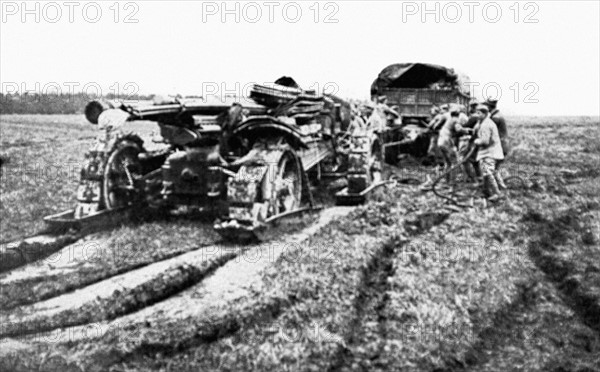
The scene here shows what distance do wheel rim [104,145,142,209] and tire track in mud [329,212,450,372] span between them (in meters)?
3.80

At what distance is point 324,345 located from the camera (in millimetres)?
4633

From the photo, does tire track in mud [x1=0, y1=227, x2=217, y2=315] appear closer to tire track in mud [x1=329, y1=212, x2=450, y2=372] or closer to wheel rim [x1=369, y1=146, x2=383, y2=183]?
tire track in mud [x1=329, y1=212, x2=450, y2=372]

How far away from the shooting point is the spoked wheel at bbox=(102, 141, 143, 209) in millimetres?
8531

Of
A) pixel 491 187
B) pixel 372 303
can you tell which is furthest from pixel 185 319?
pixel 491 187

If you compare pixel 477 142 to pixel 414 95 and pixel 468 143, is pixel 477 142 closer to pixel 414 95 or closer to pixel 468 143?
pixel 468 143

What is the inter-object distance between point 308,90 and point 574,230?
4570 millimetres

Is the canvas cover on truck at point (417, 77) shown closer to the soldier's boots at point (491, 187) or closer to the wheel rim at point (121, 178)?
the soldier's boots at point (491, 187)

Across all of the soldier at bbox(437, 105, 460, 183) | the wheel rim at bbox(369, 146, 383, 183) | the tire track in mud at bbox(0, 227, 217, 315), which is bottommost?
the tire track in mud at bbox(0, 227, 217, 315)

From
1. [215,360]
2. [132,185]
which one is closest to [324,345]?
[215,360]

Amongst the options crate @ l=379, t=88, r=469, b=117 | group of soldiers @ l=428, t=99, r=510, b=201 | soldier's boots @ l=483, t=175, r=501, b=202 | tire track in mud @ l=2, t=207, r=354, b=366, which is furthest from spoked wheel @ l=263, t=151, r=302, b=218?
crate @ l=379, t=88, r=469, b=117

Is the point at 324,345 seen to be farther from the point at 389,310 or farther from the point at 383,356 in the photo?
the point at 389,310

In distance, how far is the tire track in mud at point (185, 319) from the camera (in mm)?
4691

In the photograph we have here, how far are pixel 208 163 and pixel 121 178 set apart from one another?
1.37 metres

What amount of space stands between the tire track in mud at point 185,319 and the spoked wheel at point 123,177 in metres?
2.75
